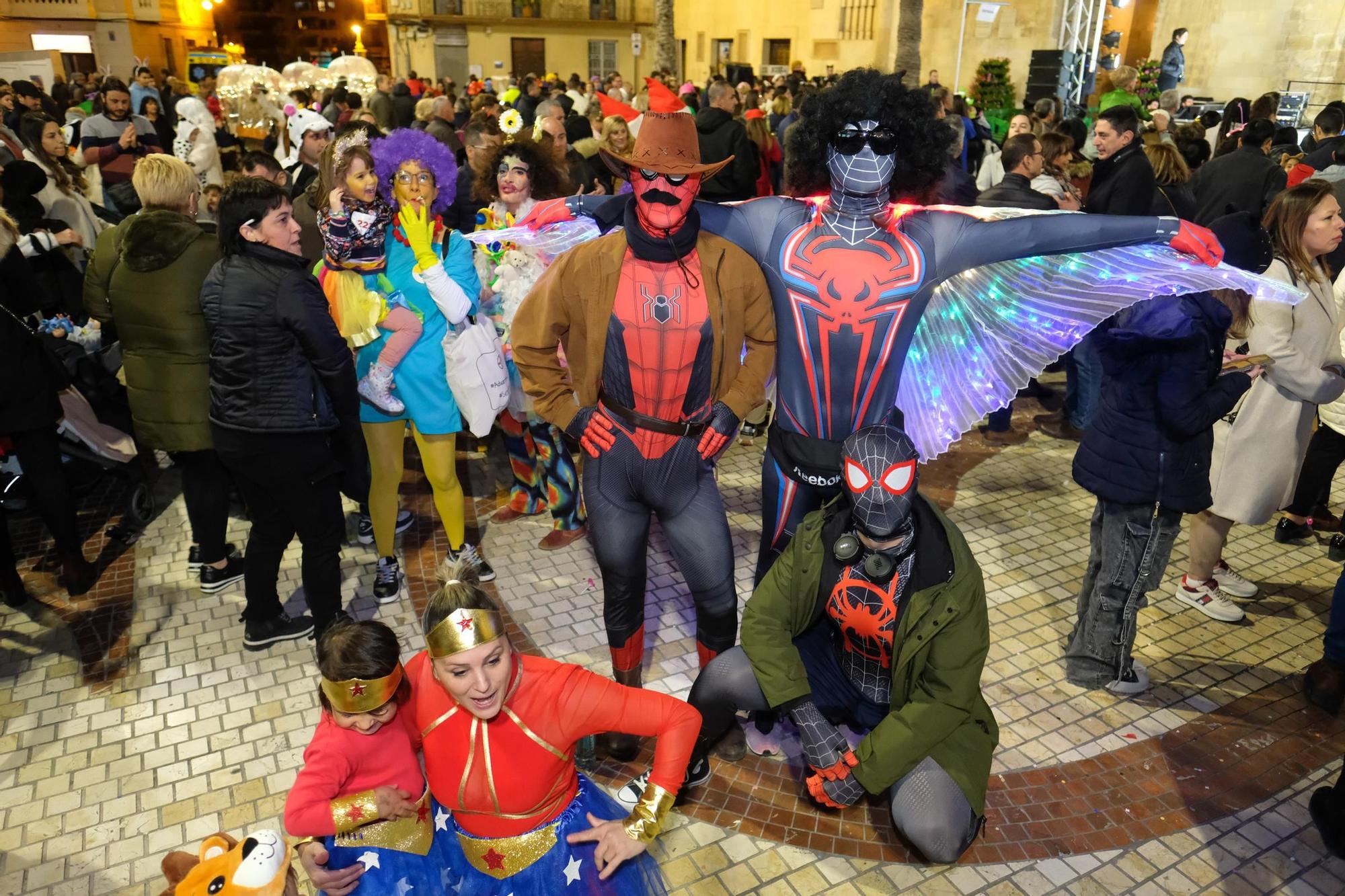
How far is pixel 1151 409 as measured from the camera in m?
3.52

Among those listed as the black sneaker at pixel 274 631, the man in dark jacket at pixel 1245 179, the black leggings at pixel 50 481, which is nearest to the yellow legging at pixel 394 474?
the black sneaker at pixel 274 631

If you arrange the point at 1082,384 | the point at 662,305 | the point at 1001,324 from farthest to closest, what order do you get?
the point at 1082,384 < the point at 1001,324 < the point at 662,305

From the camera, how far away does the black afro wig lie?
9.93 ft

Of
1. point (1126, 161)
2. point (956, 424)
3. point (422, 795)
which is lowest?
point (422, 795)

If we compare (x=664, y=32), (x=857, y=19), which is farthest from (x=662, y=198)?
(x=857, y=19)

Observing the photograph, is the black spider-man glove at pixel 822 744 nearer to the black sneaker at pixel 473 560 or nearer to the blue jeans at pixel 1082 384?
the black sneaker at pixel 473 560

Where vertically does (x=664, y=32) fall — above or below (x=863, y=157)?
above

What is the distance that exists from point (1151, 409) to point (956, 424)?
730mm

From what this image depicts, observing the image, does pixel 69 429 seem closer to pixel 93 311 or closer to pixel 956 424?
pixel 93 311

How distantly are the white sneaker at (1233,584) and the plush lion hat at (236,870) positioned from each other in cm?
453

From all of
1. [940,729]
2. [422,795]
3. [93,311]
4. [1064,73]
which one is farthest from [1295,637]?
[1064,73]

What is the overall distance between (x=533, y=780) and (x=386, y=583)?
245cm

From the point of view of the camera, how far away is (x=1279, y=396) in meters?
4.18

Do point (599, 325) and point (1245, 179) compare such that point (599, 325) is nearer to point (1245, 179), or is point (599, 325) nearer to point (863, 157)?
point (863, 157)
